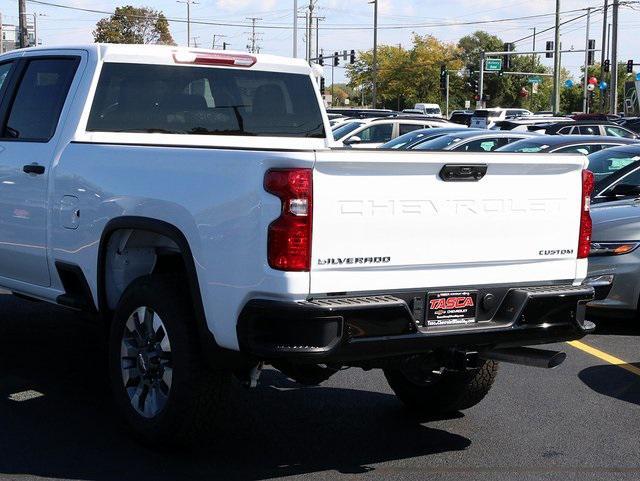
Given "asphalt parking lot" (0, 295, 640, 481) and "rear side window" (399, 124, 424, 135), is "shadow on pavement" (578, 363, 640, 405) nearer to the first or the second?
"asphalt parking lot" (0, 295, 640, 481)

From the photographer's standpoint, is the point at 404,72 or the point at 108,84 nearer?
the point at 108,84

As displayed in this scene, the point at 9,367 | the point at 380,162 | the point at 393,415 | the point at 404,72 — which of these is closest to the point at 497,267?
the point at 380,162

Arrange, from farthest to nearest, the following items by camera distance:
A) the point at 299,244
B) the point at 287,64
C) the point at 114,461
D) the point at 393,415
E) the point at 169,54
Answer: the point at 287,64, the point at 169,54, the point at 393,415, the point at 114,461, the point at 299,244

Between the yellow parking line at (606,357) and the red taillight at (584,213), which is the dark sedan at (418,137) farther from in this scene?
the red taillight at (584,213)

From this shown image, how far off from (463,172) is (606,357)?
3.59 metres

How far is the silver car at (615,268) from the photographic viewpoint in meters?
9.05

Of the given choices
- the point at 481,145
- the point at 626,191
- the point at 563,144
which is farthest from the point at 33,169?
the point at 481,145

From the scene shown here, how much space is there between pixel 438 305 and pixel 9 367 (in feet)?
11.7

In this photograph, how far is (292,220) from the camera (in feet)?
15.5

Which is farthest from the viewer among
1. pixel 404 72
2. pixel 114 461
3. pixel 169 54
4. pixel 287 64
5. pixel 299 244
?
pixel 404 72

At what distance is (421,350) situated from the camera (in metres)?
5.09

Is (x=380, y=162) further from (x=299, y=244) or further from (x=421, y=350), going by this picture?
(x=421, y=350)

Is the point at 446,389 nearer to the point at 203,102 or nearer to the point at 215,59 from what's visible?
the point at 203,102

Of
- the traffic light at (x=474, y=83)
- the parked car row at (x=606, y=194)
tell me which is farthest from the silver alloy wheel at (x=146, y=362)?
the traffic light at (x=474, y=83)
